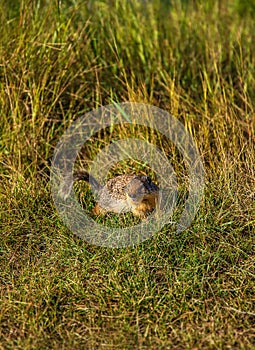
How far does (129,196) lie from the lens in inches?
139

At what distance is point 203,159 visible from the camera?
4.06 meters

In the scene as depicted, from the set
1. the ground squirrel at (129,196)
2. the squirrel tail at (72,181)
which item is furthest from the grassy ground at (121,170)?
the ground squirrel at (129,196)

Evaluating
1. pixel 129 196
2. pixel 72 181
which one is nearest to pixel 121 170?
pixel 72 181

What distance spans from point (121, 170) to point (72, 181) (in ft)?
1.23

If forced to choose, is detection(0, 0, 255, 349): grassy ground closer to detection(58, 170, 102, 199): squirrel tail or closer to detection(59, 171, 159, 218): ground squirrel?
detection(58, 170, 102, 199): squirrel tail

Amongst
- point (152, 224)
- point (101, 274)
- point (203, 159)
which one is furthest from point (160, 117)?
point (101, 274)

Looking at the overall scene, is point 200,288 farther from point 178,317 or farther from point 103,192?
point 103,192

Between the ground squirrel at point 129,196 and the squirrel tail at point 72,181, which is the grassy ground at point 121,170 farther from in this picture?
the ground squirrel at point 129,196

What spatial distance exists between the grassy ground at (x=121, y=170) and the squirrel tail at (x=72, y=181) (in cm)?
11

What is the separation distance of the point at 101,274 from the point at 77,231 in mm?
397

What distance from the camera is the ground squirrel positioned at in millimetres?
3549

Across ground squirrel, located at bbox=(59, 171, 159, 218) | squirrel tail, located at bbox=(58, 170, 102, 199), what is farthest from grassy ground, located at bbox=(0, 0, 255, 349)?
ground squirrel, located at bbox=(59, 171, 159, 218)

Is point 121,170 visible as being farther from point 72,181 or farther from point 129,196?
point 129,196

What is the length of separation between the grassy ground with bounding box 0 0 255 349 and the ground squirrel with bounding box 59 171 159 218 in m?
0.23
